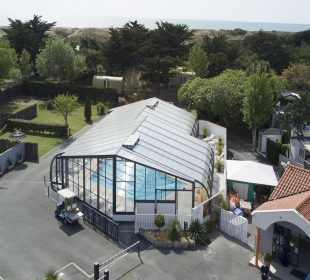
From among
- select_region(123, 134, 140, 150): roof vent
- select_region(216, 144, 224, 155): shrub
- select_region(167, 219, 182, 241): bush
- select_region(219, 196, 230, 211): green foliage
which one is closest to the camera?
select_region(167, 219, 182, 241): bush

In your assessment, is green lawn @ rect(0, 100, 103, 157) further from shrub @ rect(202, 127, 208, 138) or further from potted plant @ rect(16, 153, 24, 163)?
shrub @ rect(202, 127, 208, 138)

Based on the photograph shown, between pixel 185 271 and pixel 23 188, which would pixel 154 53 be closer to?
pixel 23 188

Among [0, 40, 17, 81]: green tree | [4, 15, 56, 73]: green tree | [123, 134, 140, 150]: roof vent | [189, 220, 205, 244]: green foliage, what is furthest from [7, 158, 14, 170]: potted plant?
[4, 15, 56, 73]: green tree

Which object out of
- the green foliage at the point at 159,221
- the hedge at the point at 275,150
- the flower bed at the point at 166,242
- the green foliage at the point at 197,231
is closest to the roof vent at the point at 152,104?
the hedge at the point at 275,150

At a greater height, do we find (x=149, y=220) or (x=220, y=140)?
(x=220, y=140)

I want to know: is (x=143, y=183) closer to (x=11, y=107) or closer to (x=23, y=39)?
(x=11, y=107)

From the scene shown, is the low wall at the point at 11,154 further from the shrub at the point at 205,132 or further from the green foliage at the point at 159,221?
the shrub at the point at 205,132

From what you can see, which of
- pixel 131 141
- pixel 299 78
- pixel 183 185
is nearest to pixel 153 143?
pixel 131 141
